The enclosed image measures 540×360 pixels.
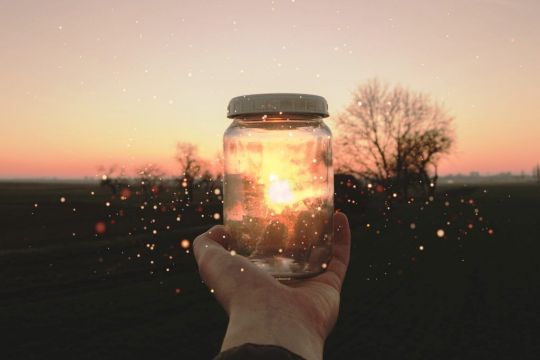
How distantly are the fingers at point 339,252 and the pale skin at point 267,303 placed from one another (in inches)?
1.0

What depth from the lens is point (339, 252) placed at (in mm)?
3053

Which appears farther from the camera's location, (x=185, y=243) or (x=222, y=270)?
(x=185, y=243)

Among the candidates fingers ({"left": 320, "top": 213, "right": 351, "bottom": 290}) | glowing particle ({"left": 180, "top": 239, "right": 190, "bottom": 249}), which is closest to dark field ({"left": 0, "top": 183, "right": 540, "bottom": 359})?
glowing particle ({"left": 180, "top": 239, "right": 190, "bottom": 249})

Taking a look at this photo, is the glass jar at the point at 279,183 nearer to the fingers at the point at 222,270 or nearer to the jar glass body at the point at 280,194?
the jar glass body at the point at 280,194

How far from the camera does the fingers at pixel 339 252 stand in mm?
2799

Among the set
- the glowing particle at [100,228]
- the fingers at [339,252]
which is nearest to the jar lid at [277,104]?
the fingers at [339,252]

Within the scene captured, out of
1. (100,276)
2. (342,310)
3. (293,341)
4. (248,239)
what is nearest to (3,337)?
(100,276)

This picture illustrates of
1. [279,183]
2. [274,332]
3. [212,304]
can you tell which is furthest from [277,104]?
[212,304]

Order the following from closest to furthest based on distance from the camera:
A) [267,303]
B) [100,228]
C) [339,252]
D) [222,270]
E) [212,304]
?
[267,303] < [222,270] < [339,252] < [212,304] < [100,228]

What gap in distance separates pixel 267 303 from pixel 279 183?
66 cm

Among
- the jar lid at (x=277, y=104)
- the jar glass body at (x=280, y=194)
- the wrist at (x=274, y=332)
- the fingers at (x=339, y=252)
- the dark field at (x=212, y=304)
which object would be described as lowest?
the dark field at (x=212, y=304)

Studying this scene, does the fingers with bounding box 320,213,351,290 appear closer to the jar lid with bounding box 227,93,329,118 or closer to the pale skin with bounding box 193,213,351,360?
the pale skin with bounding box 193,213,351,360

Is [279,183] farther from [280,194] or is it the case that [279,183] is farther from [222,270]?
[222,270]

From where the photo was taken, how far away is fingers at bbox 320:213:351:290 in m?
2.80
